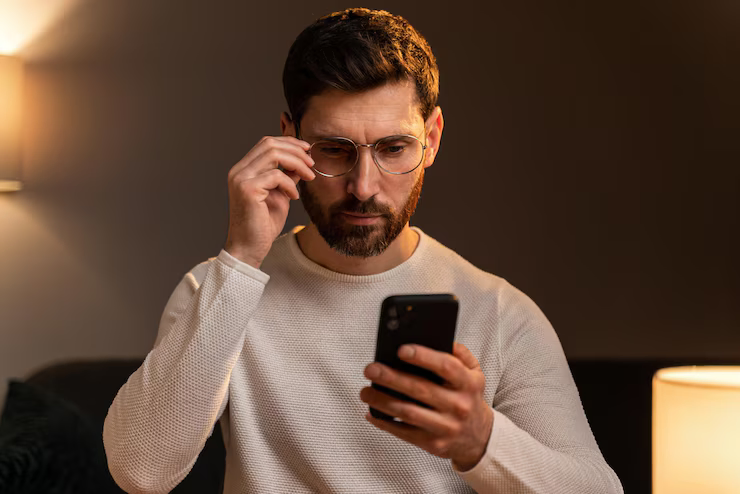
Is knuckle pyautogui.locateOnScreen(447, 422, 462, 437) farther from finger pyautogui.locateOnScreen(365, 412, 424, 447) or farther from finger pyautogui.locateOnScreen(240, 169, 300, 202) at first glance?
finger pyautogui.locateOnScreen(240, 169, 300, 202)

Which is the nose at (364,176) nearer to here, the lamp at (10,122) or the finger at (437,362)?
the finger at (437,362)

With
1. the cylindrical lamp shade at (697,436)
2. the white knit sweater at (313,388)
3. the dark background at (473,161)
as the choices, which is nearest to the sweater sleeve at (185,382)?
the white knit sweater at (313,388)

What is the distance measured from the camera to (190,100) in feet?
7.27

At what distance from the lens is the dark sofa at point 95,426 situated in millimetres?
1667

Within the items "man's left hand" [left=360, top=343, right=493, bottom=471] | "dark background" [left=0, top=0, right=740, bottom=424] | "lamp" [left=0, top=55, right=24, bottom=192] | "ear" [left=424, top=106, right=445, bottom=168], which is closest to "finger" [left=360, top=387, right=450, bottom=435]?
"man's left hand" [left=360, top=343, right=493, bottom=471]

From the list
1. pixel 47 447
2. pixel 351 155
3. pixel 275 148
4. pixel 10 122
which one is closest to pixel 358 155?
pixel 351 155

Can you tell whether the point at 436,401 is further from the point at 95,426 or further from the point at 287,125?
the point at 95,426

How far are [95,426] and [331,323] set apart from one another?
772 mm

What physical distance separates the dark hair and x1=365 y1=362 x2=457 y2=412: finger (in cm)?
55

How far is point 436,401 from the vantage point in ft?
3.10

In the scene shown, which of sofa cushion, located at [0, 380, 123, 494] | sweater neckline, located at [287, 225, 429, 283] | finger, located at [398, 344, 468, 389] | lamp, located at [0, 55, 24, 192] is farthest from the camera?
lamp, located at [0, 55, 24, 192]

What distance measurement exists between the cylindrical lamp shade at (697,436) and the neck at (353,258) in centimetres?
60

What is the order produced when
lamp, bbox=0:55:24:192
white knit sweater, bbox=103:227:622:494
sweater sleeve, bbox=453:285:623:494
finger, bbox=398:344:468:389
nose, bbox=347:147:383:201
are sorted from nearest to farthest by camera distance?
finger, bbox=398:344:468:389 → sweater sleeve, bbox=453:285:623:494 → white knit sweater, bbox=103:227:622:494 → nose, bbox=347:147:383:201 → lamp, bbox=0:55:24:192

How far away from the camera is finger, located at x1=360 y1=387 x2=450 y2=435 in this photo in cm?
94
